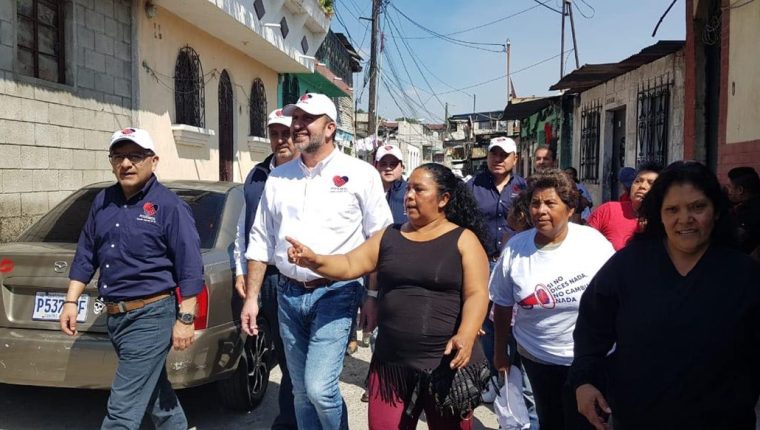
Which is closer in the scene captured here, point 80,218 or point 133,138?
point 133,138

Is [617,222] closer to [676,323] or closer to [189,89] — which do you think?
[676,323]

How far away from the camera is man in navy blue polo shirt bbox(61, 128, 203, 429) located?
118 inches

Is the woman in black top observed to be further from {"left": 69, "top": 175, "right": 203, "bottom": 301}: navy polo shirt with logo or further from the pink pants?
{"left": 69, "top": 175, "right": 203, "bottom": 301}: navy polo shirt with logo

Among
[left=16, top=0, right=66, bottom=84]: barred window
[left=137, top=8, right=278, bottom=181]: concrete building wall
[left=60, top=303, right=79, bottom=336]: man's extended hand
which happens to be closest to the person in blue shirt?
[left=60, top=303, right=79, bottom=336]: man's extended hand

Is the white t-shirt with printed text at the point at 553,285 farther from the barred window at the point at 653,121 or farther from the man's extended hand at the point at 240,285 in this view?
the barred window at the point at 653,121

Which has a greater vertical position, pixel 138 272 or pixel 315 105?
pixel 315 105

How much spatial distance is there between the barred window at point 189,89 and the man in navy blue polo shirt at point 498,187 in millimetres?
6420

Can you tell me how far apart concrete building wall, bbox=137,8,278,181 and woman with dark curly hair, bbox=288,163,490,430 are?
693 cm

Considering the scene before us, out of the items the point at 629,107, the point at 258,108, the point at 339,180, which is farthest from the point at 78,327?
the point at 629,107

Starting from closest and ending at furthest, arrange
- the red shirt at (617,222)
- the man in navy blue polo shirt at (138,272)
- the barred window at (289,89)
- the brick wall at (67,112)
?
the man in navy blue polo shirt at (138,272)
the red shirt at (617,222)
the brick wall at (67,112)
the barred window at (289,89)

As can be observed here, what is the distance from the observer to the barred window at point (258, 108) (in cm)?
1330

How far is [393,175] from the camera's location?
217 inches

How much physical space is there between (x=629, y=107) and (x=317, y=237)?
10.3m

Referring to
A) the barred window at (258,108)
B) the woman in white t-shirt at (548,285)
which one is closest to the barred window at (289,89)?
the barred window at (258,108)
